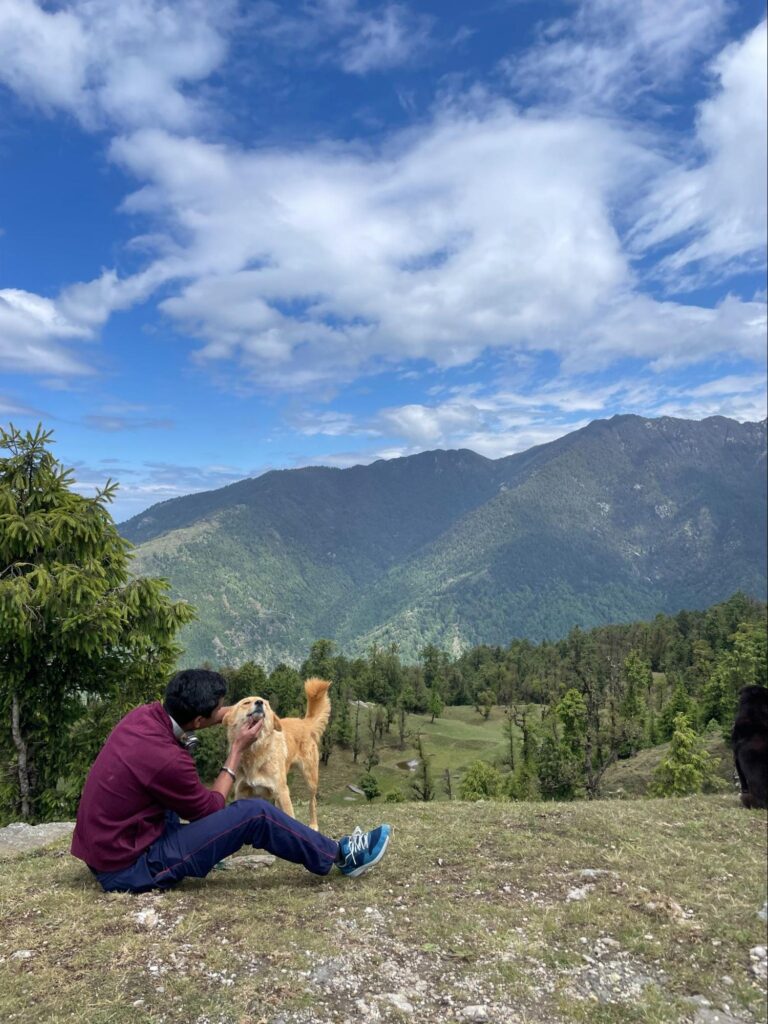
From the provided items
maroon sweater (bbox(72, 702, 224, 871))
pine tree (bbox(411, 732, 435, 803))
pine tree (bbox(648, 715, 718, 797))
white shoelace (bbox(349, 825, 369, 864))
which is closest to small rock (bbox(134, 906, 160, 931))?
maroon sweater (bbox(72, 702, 224, 871))

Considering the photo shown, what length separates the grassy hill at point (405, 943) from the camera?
14.5ft

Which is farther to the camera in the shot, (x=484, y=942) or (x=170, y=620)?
(x=170, y=620)

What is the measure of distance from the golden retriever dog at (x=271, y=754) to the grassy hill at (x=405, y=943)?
0.84 metres

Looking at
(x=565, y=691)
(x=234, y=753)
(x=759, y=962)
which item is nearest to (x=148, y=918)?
(x=234, y=753)

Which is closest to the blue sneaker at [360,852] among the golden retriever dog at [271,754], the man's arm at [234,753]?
the golden retriever dog at [271,754]

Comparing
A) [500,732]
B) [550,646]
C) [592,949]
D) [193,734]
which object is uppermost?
[193,734]

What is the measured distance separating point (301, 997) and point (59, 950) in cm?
201

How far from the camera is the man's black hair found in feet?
19.1

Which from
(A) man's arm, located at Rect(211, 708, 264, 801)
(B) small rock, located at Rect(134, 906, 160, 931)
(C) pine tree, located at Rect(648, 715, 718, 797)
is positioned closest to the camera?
(B) small rock, located at Rect(134, 906, 160, 931)

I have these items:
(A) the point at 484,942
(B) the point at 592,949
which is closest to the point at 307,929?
(A) the point at 484,942

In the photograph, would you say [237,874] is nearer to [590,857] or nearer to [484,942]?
[484,942]

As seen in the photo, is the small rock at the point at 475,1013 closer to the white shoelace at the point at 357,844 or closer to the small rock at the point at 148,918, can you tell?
the white shoelace at the point at 357,844

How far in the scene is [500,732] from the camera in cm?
9888

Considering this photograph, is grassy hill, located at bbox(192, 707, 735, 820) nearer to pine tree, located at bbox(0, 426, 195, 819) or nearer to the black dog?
pine tree, located at bbox(0, 426, 195, 819)
